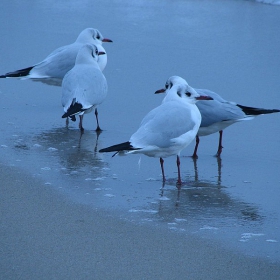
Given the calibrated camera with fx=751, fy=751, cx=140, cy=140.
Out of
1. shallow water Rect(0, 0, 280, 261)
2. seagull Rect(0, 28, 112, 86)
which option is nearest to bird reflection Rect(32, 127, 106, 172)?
shallow water Rect(0, 0, 280, 261)

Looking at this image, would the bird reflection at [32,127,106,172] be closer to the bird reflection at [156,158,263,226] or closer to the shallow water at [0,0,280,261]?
the shallow water at [0,0,280,261]

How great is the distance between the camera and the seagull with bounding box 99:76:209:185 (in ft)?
18.5

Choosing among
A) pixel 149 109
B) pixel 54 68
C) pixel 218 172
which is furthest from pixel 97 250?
pixel 54 68

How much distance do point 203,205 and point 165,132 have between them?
0.75 meters

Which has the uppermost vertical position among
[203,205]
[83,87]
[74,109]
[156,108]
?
[156,108]

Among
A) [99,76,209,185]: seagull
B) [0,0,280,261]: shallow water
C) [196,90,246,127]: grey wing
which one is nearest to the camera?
[0,0,280,261]: shallow water

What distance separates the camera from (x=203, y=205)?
5.27 meters

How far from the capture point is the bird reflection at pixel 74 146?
6.17 metres

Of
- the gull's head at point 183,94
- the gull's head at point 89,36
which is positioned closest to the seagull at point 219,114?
the gull's head at point 183,94

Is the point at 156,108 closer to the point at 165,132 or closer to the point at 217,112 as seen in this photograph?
the point at 165,132

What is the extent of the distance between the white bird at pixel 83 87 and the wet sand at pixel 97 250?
226 centimetres

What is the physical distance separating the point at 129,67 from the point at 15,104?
209 centimetres

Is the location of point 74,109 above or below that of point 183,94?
below

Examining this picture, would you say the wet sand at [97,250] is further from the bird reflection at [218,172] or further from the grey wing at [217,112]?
the grey wing at [217,112]
